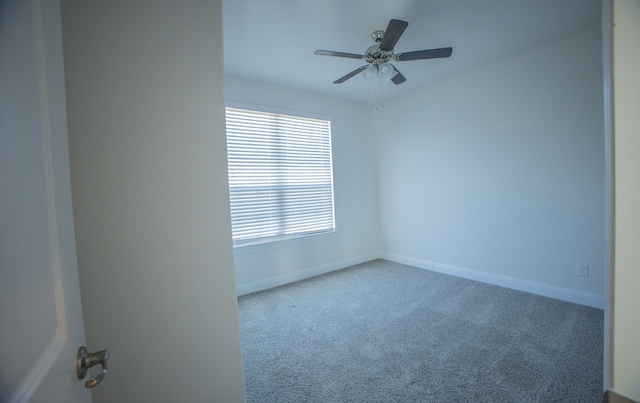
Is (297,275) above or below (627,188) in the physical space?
below

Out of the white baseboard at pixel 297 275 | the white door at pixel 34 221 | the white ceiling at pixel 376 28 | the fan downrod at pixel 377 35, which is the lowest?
the white baseboard at pixel 297 275

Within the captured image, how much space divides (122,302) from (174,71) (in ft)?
2.77

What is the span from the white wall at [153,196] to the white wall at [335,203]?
6.87 feet

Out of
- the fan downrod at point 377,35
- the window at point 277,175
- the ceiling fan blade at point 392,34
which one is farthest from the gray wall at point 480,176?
the ceiling fan blade at point 392,34

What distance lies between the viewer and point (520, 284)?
2.85 metres

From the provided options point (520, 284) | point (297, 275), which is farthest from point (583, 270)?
point (297, 275)

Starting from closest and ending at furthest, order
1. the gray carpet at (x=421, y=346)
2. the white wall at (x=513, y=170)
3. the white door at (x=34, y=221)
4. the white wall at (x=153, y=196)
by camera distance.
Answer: the white door at (x=34, y=221) → the white wall at (x=153, y=196) → the gray carpet at (x=421, y=346) → the white wall at (x=513, y=170)

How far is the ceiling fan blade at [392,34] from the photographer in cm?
164

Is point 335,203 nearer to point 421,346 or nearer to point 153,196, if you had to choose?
point 421,346

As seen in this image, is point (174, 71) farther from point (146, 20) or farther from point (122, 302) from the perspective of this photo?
point (122, 302)

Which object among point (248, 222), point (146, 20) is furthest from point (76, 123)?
point (248, 222)

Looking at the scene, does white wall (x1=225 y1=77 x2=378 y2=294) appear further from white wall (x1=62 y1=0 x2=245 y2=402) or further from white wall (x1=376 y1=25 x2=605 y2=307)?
white wall (x1=62 y1=0 x2=245 y2=402)

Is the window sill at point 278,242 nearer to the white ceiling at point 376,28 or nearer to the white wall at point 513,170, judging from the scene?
the white wall at point 513,170

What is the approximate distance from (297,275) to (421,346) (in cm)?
197
